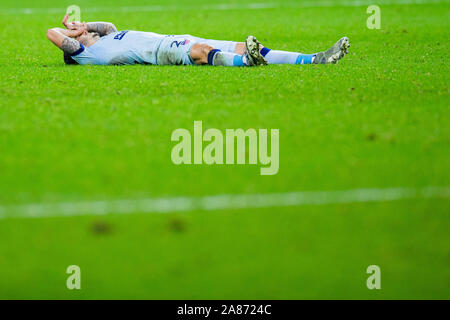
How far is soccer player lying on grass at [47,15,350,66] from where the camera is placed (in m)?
12.8

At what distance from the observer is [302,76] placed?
1177cm

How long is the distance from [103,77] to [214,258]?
653 cm

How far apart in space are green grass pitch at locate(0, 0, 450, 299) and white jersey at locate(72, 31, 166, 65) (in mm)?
500

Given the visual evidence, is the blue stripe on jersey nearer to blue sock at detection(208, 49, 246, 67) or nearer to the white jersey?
the white jersey

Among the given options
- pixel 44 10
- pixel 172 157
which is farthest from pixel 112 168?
pixel 44 10

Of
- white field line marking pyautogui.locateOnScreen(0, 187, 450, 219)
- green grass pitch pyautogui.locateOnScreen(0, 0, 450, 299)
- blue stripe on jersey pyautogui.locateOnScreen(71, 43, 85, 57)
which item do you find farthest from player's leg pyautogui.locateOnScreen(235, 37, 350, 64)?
white field line marking pyautogui.locateOnScreen(0, 187, 450, 219)

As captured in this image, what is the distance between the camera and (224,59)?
41.7 ft

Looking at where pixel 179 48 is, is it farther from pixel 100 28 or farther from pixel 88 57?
pixel 100 28

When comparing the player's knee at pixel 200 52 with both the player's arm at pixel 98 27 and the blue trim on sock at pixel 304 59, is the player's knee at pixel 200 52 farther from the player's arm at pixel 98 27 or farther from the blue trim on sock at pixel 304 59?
the player's arm at pixel 98 27

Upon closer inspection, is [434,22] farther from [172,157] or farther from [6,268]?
[6,268]

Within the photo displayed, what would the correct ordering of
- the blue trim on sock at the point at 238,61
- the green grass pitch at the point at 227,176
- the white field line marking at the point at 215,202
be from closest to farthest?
1. the green grass pitch at the point at 227,176
2. the white field line marking at the point at 215,202
3. the blue trim on sock at the point at 238,61

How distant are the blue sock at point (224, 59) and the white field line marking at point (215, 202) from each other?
5919mm

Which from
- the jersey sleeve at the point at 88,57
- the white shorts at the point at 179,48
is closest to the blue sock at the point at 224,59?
the white shorts at the point at 179,48

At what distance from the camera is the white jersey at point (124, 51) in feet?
43.2
